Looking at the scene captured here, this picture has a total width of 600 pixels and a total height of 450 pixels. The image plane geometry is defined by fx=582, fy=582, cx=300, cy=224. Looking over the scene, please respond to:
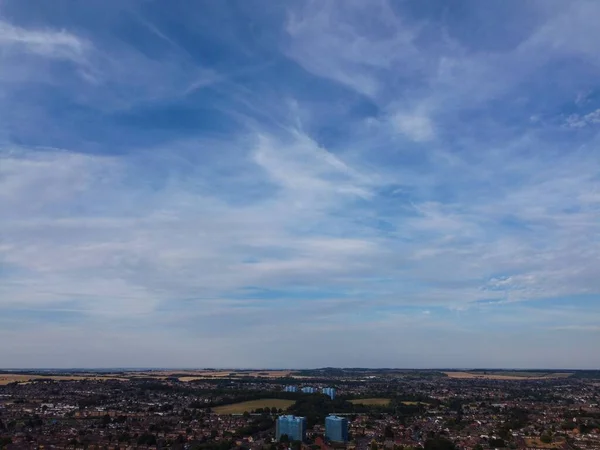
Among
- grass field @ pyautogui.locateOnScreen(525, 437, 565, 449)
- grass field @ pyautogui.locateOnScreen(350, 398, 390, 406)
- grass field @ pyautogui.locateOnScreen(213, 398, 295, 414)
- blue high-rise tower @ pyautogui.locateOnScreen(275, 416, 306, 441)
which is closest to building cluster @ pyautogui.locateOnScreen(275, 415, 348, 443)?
blue high-rise tower @ pyautogui.locateOnScreen(275, 416, 306, 441)

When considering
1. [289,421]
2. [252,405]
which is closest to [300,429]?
[289,421]

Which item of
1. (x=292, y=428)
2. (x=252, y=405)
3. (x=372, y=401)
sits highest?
(x=372, y=401)

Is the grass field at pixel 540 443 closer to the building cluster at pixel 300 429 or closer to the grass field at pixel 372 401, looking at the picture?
the building cluster at pixel 300 429

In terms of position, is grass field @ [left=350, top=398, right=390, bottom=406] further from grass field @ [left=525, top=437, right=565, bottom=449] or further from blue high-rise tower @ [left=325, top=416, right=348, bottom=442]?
grass field @ [left=525, top=437, right=565, bottom=449]

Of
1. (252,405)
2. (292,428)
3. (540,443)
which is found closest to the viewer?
(540,443)

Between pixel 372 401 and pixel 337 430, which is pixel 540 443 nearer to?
pixel 337 430

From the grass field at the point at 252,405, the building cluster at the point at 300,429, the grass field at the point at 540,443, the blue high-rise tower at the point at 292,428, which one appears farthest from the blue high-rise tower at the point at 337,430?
the grass field at the point at 252,405
